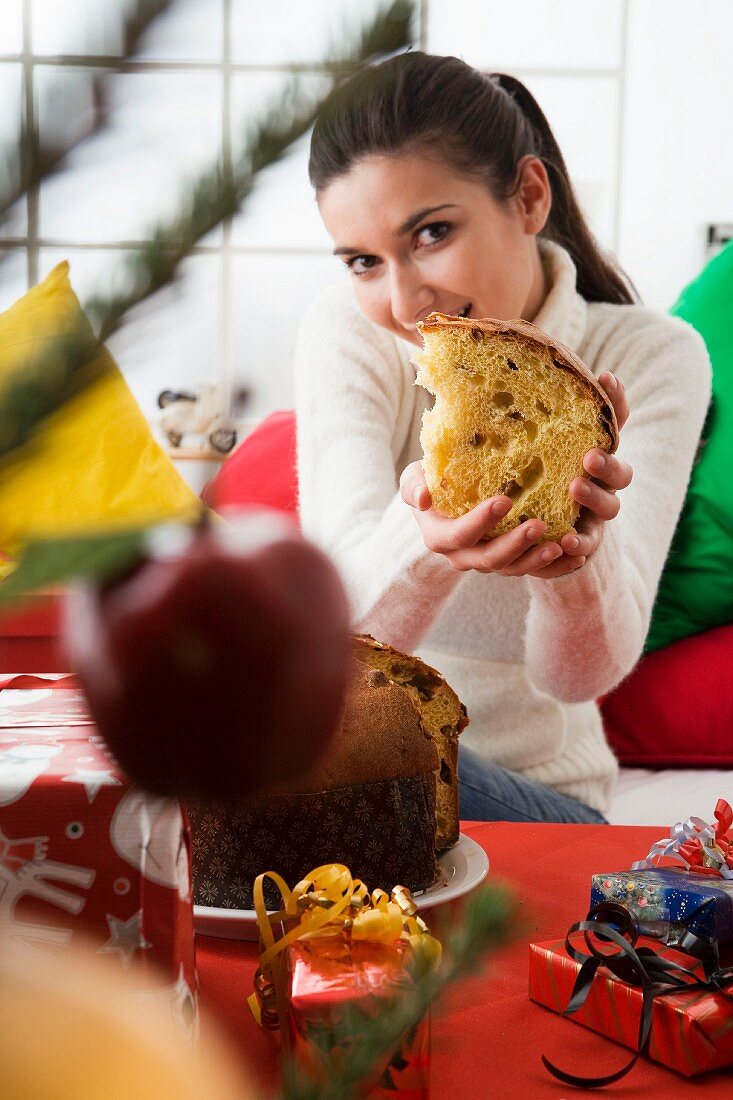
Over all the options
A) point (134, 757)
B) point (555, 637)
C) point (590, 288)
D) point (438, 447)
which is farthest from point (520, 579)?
point (134, 757)

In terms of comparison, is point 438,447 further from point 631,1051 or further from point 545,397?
point 631,1051

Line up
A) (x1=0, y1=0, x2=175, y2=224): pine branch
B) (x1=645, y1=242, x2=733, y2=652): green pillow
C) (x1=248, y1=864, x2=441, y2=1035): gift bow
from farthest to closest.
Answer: (x1=645, y1=242, x2=733, y2=652): green pillow < (x1=248, y1=864, x2=441, y2=1035): gift bow < (x1=0, y1=0, x2=175, y2=224): pine branch

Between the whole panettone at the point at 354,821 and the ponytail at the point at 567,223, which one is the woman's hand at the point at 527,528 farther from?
the ponytail at the point at 567,223

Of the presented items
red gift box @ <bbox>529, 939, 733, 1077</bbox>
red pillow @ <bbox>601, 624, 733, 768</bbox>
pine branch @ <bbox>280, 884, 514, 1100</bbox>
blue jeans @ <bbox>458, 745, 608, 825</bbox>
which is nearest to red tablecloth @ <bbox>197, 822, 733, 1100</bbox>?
red gift box @ <bbox>529, 939, 733, 1077</bbox>

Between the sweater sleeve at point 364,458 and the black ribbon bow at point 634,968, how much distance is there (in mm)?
651

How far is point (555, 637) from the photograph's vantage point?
51.1 inches

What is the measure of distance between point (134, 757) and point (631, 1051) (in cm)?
53

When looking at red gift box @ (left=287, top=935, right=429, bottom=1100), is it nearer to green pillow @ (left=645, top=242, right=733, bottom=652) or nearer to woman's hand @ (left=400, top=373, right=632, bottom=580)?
woman's hand @ (left=400, top=373, right=632, bottom=580)

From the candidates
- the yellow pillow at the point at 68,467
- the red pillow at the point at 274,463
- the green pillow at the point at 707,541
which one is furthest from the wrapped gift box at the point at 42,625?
the green pillow at the point at 707,541

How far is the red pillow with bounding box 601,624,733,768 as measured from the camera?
1.74 meters

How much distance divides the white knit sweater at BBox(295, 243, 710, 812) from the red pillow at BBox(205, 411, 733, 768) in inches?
7.7

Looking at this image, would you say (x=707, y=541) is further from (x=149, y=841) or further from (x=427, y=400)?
(x=149, y=841)

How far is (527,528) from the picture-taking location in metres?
0.91

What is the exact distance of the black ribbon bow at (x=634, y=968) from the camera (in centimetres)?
56
